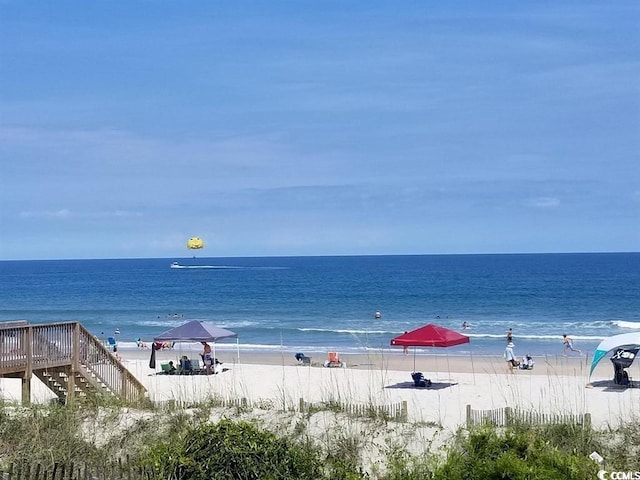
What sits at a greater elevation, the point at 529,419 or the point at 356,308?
the point at 356,308

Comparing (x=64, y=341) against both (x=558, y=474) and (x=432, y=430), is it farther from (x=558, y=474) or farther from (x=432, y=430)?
(x=558, y=474)

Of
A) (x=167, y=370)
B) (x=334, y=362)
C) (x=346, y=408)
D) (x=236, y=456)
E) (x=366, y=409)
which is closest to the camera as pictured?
(x=236, y=456)

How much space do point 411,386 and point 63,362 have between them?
972 cm

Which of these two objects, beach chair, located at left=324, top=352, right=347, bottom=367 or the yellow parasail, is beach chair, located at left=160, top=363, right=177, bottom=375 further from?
the yellow parasail

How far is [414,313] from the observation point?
62.2m

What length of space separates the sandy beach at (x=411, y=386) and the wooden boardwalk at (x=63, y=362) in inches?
29.9

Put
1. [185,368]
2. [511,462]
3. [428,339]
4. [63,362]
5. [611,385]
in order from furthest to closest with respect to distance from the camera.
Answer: [185,368] < [611,385] < [428,339] < [63,362] < [511,462]

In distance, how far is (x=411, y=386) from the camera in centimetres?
2348

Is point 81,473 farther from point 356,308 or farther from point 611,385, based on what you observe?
point 356,308

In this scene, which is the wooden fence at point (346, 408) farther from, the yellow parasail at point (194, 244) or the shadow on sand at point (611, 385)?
the yellow parasail at point (194, 244)

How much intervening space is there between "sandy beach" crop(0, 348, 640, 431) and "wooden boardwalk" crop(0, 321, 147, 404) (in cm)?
76

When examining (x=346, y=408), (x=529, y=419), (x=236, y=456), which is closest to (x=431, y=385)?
(x=346, y=408)

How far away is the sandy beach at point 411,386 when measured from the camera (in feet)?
58.8

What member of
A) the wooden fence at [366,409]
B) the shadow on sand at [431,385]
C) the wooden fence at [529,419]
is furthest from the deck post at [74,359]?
the shadow on sand at [431,385]
